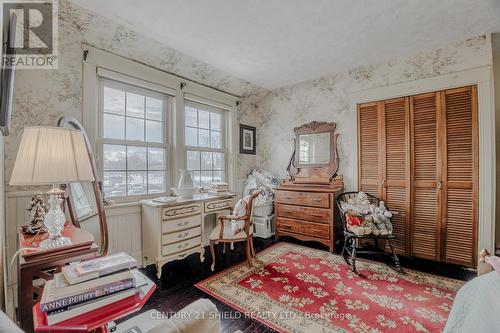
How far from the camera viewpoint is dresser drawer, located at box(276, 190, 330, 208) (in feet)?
10.1

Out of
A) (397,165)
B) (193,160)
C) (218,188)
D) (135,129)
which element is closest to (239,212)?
(218,188)

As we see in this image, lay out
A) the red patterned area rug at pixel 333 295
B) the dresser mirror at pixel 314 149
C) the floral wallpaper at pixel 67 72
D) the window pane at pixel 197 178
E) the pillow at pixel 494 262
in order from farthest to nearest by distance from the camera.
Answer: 1. the dresser mirror at pixel 314 149
2. the window pane at pixel 197 178
3. the floral wallpaper at pixel 67 72
4. the red patterned area rug at pixel 333 295
5. the pillow at pixel 494 262

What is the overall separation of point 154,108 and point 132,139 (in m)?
0.52

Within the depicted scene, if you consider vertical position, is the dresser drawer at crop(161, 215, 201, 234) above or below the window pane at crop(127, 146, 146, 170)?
below

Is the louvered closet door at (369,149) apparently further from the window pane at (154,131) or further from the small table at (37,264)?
the small table at (37,264)

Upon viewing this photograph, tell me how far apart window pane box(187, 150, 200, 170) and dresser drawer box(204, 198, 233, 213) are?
0.74 metres

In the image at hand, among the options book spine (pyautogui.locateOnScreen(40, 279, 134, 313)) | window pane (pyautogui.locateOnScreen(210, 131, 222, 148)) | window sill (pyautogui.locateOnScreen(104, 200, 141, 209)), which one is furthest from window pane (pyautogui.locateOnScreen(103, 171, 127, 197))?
book spine (pyautogui.locateOnScreen(40, 279, 134, 313))

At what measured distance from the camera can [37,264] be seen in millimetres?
1099

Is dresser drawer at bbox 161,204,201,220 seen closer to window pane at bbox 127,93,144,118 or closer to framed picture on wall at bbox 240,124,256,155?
window pane at bbox 127,93,144,118

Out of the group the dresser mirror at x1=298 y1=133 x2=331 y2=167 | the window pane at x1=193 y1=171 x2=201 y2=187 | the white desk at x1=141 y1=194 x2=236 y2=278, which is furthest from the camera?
the dresser mirror at x1=298 y1=133 x2=331 y2=167

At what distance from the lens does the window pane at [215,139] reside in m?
3.67

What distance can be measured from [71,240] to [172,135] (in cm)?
198

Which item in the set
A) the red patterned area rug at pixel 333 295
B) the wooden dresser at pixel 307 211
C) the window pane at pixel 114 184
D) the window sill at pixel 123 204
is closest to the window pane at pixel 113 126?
the window pane at pixel 114 184

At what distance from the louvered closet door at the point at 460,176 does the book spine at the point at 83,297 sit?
10.9ft
